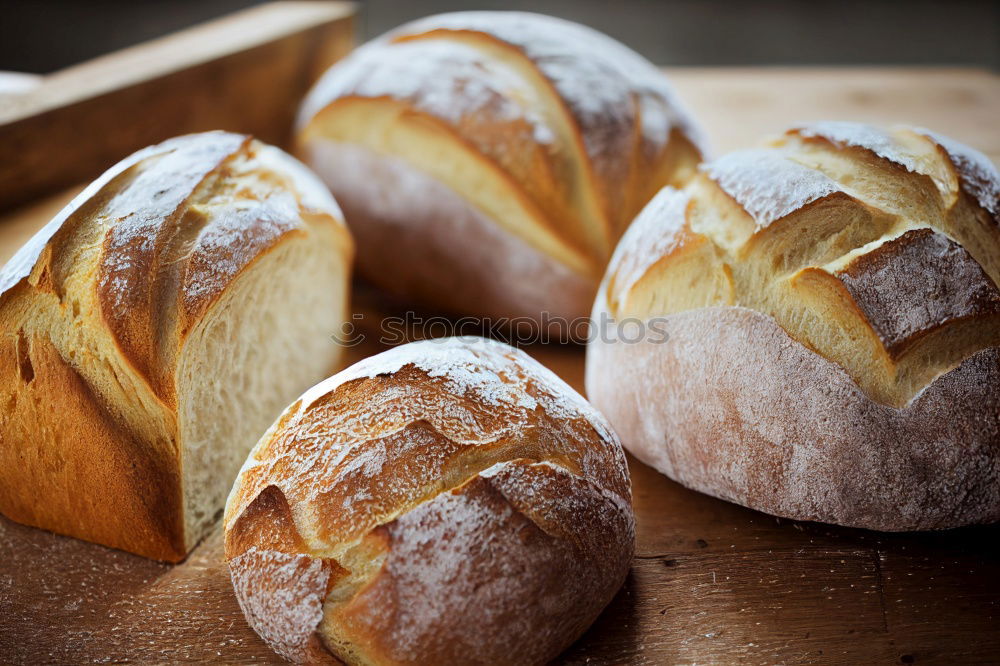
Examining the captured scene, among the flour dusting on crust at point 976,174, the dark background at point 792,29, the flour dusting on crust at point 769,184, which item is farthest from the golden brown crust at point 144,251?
the dark background at point 792,29

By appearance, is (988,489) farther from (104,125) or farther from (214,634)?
(104,125)

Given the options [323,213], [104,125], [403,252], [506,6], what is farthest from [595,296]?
[506,6]

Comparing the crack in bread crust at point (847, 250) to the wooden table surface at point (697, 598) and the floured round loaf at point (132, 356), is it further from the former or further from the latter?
the floured round loaf at point (132, 356)

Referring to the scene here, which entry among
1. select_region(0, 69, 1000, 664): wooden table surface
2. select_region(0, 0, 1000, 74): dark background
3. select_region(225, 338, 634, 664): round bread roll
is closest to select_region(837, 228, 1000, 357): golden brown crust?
select_region(0, 69, 1000, 664): wooden table surface

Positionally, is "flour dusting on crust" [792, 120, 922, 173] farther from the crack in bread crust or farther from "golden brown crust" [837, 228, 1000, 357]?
"golden brown crust" [837, 228, 1000, 357]

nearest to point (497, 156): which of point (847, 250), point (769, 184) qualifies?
point (769, 184)

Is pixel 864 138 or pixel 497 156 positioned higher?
pixel 864 138

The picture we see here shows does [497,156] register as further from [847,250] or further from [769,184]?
[847,250]
